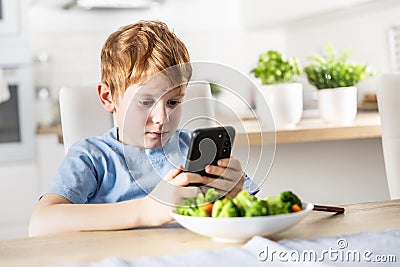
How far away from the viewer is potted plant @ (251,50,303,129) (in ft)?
8.39

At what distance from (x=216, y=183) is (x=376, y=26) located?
261 cm

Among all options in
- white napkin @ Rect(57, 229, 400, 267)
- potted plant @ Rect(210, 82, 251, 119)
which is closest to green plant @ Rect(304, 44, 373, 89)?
potted plant @ Rect(210, 82, 251, 119)

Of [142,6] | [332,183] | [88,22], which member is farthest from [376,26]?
[88,22]

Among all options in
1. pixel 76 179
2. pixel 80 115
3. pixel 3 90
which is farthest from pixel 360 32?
pixel 76 179

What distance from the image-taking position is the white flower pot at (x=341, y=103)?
8.23 feet

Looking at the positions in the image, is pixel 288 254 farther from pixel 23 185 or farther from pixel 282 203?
pixel 23 185

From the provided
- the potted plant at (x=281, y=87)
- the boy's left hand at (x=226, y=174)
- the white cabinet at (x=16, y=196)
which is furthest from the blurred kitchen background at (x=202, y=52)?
the boy's left hand at (x=226, y=174)

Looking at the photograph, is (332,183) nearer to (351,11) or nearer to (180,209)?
(351,11)

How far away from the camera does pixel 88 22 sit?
4391 mm

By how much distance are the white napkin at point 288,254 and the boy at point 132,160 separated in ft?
0.42

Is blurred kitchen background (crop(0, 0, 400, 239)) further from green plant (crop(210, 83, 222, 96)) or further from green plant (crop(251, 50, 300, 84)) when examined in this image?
green plant (crop(210, 83, 222, 96))

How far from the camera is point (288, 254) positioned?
1005mm

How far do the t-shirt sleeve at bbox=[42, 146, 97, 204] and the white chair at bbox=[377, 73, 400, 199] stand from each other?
779 millimetres

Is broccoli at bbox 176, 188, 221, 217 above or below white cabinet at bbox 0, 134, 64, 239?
above
